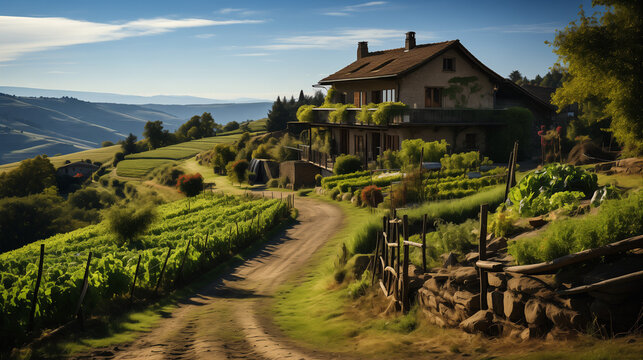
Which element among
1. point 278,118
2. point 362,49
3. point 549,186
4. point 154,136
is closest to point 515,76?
point 278,118

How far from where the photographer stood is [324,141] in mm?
50812

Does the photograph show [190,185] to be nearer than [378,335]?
No

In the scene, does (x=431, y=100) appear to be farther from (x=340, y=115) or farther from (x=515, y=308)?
(x=515, y=308)

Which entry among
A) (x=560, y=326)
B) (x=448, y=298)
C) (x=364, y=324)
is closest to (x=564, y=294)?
(x=560, y=326)

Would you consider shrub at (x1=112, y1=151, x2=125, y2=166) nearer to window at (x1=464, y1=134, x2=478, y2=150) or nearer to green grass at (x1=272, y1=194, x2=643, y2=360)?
window at (x1=464, y1=134, x2=478, y2=150)

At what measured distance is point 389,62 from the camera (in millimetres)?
45062

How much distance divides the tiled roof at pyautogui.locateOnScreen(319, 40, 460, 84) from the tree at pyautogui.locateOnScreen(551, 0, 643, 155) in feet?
59.6

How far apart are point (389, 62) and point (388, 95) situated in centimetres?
496

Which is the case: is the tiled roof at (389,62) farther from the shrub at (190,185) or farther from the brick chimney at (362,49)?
the shrub at (190,185)

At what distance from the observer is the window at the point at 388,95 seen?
4088 centimetres

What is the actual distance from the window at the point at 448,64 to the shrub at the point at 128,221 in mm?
26254

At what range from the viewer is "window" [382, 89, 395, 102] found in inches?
1610

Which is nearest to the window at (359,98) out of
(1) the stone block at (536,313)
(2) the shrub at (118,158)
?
(1) the stone block at (536,313)

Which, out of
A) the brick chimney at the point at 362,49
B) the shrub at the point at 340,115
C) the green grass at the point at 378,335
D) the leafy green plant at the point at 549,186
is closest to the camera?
the green grass at the point at 378,335
